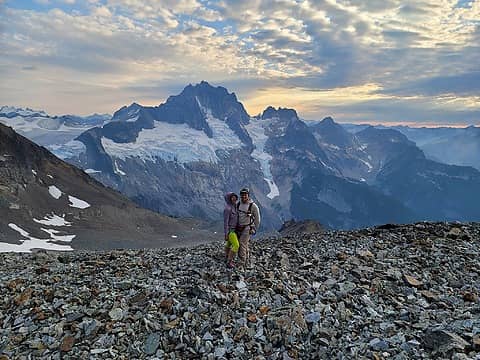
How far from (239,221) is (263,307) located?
4.27 m

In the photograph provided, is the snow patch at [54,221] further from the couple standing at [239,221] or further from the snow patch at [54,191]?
the couple standing at [239,221]

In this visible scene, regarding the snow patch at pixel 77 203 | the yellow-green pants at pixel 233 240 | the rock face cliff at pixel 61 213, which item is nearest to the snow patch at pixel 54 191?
the rock face cliff at pixel 61 213

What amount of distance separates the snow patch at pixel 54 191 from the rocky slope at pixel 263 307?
149m

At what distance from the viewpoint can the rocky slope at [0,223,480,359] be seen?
1130 centimetres

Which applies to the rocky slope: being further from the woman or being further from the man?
the man

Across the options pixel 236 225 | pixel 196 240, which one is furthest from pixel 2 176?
pixel 236 225

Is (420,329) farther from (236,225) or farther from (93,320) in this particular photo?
(93,320)

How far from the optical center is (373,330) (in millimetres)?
11641

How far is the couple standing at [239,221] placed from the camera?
16.5 metres

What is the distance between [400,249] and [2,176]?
153 meters

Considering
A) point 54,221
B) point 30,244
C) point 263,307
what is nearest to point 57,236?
point 54,221

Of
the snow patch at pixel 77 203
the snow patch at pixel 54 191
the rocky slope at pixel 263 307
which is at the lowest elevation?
the snow patch at pixel 77 203

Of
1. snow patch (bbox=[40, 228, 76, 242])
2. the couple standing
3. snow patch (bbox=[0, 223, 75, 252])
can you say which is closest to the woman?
the couple standing

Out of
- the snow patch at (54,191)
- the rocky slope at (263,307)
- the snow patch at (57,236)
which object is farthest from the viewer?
the snow patch at (54,191)
